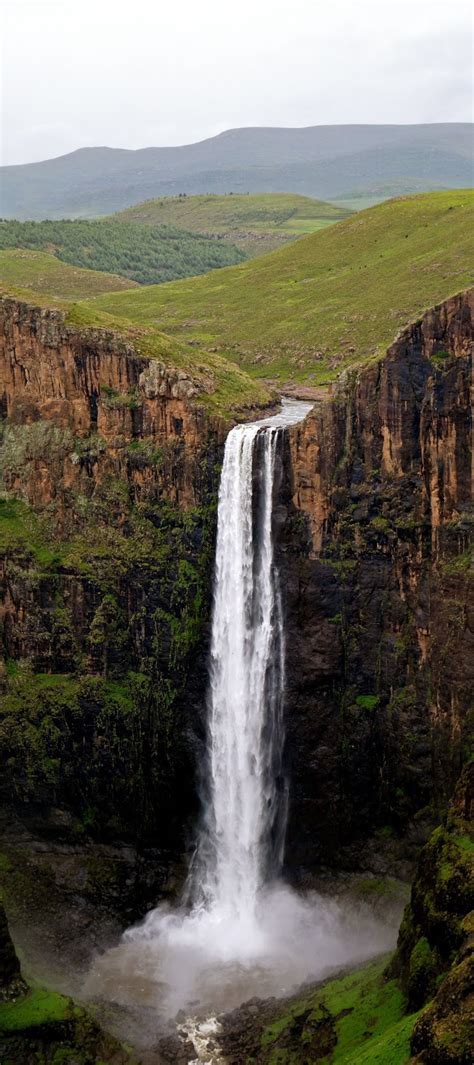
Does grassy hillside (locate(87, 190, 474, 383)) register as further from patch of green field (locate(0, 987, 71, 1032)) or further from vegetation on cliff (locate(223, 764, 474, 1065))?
patch of green field (locate(0, 987, 71, 1032))

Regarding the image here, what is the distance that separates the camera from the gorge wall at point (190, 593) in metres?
43.7

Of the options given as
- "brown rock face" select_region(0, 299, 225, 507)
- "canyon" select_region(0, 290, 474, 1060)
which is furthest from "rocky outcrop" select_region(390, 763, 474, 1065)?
"brown rock face" select_region(0, 299, 225, 507)

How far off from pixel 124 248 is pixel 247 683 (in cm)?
10554

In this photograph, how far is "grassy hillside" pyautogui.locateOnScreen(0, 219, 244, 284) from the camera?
436 feet

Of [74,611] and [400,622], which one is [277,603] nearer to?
[400,622]

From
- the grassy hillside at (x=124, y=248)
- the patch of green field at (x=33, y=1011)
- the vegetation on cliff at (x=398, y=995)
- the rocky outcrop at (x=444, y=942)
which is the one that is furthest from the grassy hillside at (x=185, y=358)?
the grassy hillside at (x=124, y=248)

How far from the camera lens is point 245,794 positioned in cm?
4709

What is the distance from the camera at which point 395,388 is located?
144ft

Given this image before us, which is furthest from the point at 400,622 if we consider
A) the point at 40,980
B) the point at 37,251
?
the point at 37,251

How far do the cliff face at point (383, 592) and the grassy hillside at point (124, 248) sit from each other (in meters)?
90.2

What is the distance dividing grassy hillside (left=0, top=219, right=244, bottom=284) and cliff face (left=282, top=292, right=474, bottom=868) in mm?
90221

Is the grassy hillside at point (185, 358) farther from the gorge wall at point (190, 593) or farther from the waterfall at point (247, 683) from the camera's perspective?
the waterfall at point (247, 683)

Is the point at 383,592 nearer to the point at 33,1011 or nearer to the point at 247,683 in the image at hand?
the point at 247,683

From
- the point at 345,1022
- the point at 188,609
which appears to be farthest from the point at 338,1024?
the point at 188,609
